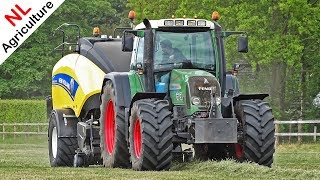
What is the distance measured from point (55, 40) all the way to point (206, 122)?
47428 millimetres

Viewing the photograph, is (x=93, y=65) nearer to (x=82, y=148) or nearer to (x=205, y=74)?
(x=82, y=148)

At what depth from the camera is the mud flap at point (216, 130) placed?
18078 mm

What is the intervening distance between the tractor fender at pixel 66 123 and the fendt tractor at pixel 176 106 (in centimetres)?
152

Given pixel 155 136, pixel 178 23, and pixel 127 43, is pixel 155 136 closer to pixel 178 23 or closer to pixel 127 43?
pixel 127 43

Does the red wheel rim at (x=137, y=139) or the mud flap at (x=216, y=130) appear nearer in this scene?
the mud flap at (x=216, y=130)

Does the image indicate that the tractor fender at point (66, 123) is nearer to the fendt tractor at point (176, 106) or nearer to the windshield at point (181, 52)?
the fendt tractor at point (176, 106)

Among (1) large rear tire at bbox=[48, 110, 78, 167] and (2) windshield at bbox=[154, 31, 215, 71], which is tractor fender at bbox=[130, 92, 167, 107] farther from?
(1) large rear tire at bbox=[48, 110, 78, 167]

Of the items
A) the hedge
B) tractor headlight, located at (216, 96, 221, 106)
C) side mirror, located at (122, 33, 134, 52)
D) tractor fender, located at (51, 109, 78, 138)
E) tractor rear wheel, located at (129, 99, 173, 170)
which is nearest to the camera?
tractor rear wheel, located at (129, 99, 173, 170)

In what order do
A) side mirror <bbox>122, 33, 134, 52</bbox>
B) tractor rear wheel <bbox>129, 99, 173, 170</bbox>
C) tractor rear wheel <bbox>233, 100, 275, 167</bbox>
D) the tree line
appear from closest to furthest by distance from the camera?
tractor rear wheel <bbox>129, 99, 173, 170</bbox> < tractor rear wheel <bbox>233, 100, 275, 167</bbox> < side mirror <bbox>122, 33, 134, 52</bbox> < the tree line

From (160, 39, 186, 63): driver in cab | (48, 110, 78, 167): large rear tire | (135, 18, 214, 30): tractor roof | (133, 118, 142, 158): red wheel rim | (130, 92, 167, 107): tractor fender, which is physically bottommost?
(48, 110, 78, 167): large rear tire

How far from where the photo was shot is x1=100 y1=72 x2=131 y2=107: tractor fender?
19.7 meters

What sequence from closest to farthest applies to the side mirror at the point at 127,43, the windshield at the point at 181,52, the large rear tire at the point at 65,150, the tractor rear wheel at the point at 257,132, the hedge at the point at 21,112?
the tractor rear wheel at the point at 257,132
the side mirror at the point at 127,43
the windshield at the point at 181,52
the large rear tire at the point at 65,150
the hedge at the point at 21,112

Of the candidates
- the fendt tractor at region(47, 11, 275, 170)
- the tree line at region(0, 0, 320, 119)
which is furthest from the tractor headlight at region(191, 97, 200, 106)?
the tree line at region(0, 0, 320, 119)

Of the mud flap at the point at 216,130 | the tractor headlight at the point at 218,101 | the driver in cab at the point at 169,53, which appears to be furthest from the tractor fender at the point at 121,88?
the mud flap at the point at 216,130
